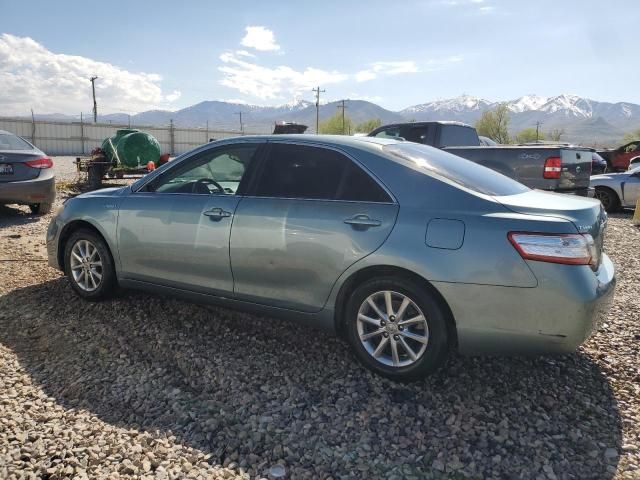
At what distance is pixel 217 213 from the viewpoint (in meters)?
3.67

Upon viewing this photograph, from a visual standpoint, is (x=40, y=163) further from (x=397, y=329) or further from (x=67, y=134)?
(x=67, y=134)

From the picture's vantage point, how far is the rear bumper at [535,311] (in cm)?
266

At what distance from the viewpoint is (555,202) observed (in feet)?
10.3

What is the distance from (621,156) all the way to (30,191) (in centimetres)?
2299

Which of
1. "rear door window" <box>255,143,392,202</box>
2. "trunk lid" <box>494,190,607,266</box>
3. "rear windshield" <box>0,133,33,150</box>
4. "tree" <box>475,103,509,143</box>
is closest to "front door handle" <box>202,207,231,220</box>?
"rear door window" <box>255,143,392,202</box>

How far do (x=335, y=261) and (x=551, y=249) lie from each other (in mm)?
1273

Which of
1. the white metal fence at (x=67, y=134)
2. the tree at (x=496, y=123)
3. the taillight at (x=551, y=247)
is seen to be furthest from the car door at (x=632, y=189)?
the tree at (x=496, y=123)

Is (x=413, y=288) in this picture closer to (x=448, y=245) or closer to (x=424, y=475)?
(x=448, y=245)

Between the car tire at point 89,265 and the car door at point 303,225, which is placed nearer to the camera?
the car door at point 303,225

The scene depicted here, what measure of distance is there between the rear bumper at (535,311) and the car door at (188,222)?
1.69 m

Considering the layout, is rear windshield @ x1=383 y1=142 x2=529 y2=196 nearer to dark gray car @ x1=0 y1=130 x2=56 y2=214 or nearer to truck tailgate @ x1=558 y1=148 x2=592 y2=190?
truck tailgate @ x1=558 y1=148 x2=592 y2=190

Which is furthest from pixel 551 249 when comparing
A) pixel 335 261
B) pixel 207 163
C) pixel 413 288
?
pixel 207 163

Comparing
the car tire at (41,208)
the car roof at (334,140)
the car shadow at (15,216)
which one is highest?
the car roof at (334,140)

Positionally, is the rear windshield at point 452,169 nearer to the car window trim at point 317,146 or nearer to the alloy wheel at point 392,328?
the car window trim at point 317,146
